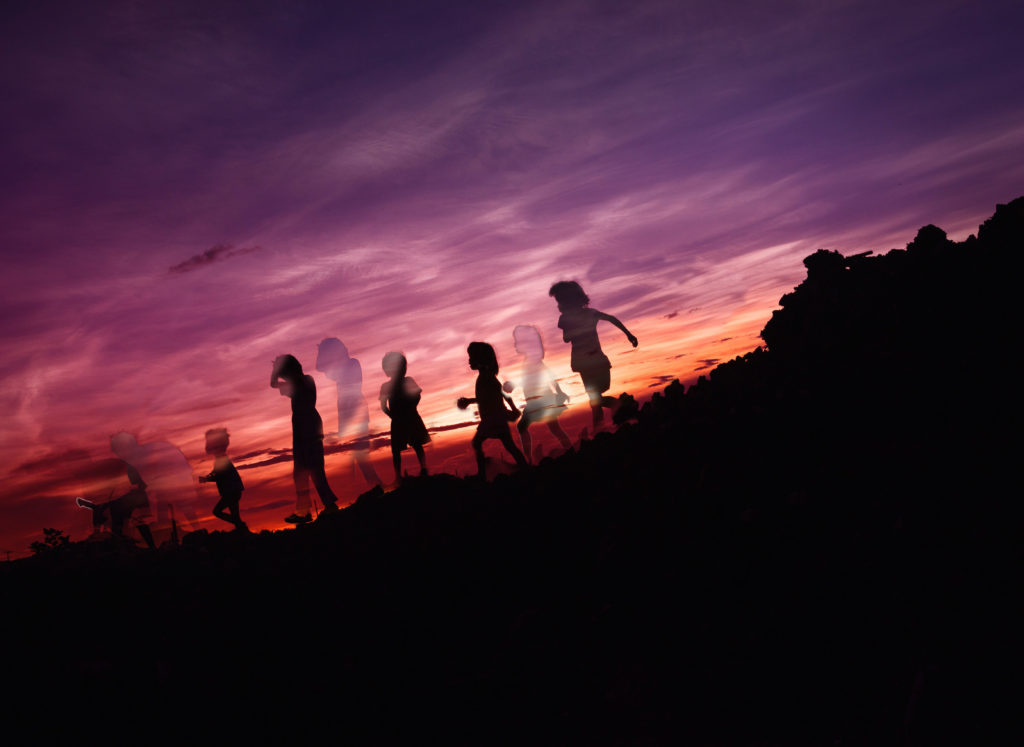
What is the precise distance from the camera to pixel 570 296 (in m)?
11.5

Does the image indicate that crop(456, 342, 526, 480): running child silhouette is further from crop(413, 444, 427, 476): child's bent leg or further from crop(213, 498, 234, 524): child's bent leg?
crop(213, 498, 234, 524): child's bent leg

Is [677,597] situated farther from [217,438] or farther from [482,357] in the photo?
[217,438]

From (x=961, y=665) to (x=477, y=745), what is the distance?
345 cm

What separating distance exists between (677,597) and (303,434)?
304 inches

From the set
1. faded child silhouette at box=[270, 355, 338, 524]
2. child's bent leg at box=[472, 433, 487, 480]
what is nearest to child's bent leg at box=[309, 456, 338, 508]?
faded child silhouette at box=[270, 355, 338, 524]

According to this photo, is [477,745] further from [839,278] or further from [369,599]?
[839,278]

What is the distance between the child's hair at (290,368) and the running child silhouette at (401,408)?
151cm

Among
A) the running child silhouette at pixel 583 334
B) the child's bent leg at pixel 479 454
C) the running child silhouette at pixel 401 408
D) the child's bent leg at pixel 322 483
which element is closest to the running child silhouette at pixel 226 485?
the child's bent leg at pixel 322 483

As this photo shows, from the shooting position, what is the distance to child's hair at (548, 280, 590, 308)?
11453 mm

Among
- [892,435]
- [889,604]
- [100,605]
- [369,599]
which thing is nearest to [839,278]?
[892,435]

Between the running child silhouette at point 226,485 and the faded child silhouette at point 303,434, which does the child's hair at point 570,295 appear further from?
the running child silhouette at point 226,485

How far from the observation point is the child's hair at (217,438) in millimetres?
12469

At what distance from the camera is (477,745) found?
515 centimetres

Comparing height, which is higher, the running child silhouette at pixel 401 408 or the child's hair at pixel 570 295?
the child's hair at pixel 570 295
